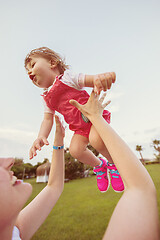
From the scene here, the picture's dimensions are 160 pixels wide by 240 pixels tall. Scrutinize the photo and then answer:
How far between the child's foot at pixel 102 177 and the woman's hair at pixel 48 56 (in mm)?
1232

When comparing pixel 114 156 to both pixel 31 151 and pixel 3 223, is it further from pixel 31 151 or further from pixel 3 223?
pixel 31 151

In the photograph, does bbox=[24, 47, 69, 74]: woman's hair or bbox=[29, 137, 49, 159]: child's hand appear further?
bbox=[24, 47, 69, 74]: woman's hair

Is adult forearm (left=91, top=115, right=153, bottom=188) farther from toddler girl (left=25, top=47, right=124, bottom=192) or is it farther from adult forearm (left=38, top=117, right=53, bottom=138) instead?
adult forearm (left=38, top=117, right=53, bottom=138)

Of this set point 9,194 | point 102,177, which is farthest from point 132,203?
point 102,177

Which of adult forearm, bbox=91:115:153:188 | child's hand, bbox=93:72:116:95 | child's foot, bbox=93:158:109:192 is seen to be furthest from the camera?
child's foot, bbox=93:158:109:192

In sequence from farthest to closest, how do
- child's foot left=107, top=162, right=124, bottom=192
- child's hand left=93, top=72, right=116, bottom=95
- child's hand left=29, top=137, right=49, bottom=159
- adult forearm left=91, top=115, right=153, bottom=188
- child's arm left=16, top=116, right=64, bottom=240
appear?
1. child's foot left=107, top=162, right=124, bottom=192
2. child's hand left=29, top=137, right=49, bottom=159
3. child's arm left=16, top=116, right=64, bottom=240
4. child's hand left=93, top=72, right=116, bottom=95
5. adult forearm left=91, top=115, right=153, bottom=188

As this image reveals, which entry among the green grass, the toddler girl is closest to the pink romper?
the toddler girl

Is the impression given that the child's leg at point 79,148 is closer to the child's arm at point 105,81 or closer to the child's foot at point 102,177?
the child's foot at point 102,177

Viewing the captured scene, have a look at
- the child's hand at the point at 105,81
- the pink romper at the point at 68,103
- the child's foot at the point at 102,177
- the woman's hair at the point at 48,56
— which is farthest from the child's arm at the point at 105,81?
the child's foot at the point at 102,177

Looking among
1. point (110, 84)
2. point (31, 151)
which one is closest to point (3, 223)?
point (31, 151)

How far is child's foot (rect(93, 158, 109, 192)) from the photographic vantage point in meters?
1.65

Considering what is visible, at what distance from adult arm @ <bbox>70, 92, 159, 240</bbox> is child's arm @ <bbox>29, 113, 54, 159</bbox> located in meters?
0.74

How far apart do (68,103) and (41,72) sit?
0.42 metres

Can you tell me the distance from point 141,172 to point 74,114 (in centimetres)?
104
